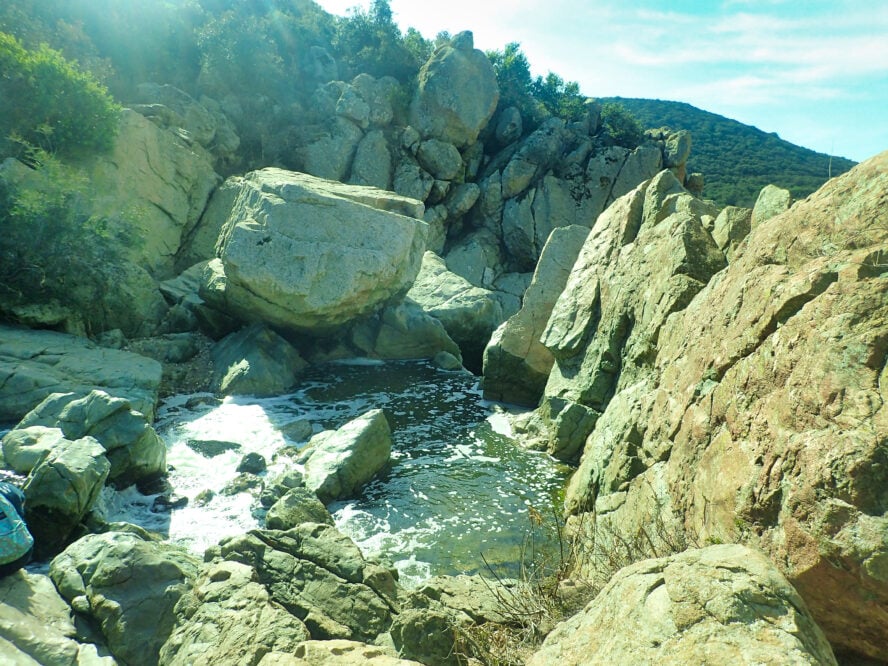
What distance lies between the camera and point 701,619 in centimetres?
289

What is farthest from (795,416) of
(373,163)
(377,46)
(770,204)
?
(377,46)

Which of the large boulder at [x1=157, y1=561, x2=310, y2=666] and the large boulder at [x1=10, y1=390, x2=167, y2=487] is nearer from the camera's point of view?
the large boulder at [x1=157, y1=561, x2=310, y2=666]

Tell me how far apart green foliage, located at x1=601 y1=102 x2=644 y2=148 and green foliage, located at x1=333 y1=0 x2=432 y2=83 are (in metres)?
12.4

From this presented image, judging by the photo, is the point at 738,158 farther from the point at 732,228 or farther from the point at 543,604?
the point at 543,604

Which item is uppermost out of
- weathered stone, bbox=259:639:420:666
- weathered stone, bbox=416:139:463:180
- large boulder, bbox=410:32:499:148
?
large boulder, bbox=410:32:499:148

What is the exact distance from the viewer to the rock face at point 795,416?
3805mm

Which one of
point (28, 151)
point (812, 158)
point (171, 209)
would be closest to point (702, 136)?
point (812, 158)

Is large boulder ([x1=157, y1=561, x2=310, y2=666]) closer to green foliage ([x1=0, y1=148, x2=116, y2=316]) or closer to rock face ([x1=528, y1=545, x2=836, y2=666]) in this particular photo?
rock face ([x1=528, y1=545, x2=836, y2=666])

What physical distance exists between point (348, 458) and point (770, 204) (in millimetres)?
7957

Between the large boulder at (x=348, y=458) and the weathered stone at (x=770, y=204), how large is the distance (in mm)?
7481

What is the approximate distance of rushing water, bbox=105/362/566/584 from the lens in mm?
9352

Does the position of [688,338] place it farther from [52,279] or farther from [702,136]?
[702,136]

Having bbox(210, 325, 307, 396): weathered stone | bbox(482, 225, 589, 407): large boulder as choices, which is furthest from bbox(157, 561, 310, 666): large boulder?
bbox(482, 225, 589, 407): large boulder

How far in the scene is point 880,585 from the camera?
355 cm
